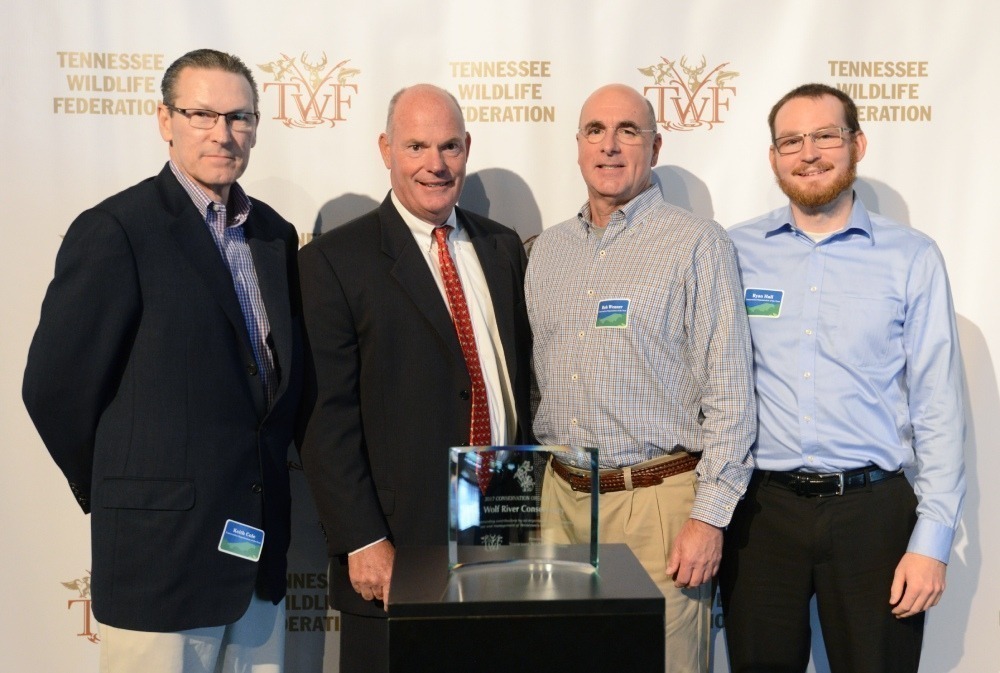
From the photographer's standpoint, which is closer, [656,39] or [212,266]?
[212,266]

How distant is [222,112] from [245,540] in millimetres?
1007

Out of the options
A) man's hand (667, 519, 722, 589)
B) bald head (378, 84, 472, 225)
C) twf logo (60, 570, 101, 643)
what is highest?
bald head (378, 84, 472, 225)

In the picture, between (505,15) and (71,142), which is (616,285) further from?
(71,142)

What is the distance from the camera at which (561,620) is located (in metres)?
1.33

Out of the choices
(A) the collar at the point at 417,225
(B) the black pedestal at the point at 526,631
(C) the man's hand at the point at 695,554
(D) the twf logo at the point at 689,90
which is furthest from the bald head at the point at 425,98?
(B) the black pedestal at the point at 526,631

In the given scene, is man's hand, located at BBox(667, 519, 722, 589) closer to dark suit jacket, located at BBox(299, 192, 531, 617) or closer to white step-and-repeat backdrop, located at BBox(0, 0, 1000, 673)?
dark suit jacket, located at BBox(299, 192, 531, 617)

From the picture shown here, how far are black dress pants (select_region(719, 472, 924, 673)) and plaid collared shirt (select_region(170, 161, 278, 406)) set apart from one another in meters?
1.26

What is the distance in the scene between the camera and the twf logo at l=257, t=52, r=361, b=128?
9.65 feet

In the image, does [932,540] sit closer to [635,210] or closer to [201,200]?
[635,210]

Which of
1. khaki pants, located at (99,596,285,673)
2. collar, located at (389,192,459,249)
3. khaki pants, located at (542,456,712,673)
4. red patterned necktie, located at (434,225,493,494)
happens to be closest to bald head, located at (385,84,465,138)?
collar, located at (389,192,459,249)

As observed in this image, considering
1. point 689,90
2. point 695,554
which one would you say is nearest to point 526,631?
point 695,554

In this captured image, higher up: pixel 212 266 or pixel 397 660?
pixel 212 266

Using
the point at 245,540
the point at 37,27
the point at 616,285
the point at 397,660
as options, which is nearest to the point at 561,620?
the point at 397,660

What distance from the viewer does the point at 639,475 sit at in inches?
90.7
